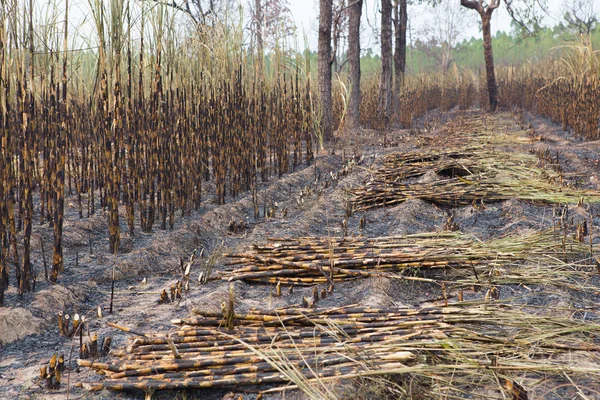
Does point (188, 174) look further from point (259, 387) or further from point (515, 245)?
point (259, 387)

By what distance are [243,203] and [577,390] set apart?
3.05 meters

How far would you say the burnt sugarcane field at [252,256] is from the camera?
5.37 feet

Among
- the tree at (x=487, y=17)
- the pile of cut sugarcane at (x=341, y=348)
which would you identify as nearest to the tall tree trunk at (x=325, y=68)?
the pile of cut sugarcane at (x=341, y=348)

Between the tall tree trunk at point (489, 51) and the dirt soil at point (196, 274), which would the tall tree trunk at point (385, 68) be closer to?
the tall tree trunk at point (489, 51)

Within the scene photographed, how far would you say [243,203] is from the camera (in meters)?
4.34

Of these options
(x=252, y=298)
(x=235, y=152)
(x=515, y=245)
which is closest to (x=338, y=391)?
(x=252, y=298)

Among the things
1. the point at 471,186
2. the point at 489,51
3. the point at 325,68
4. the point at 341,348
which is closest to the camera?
the point at 341,348

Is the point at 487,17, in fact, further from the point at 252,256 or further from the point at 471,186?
the point at 252,256

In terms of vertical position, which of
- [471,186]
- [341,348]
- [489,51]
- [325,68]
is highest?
[489,51]

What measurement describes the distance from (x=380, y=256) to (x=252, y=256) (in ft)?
2.02

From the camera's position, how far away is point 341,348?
164cm

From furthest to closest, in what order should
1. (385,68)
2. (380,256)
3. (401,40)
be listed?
(401,40), (385,68), (380,256)

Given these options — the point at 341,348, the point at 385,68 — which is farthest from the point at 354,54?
the point at 341,348

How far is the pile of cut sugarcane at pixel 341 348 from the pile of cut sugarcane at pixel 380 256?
0.54m
